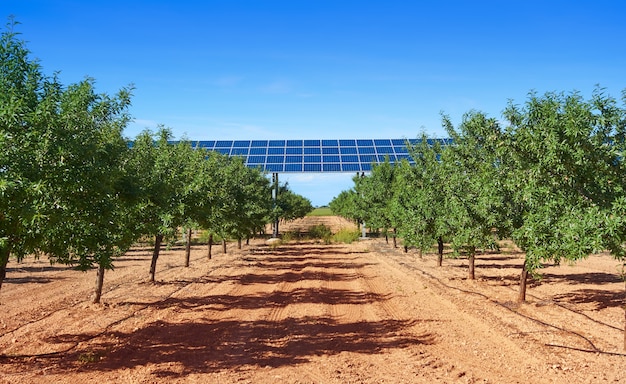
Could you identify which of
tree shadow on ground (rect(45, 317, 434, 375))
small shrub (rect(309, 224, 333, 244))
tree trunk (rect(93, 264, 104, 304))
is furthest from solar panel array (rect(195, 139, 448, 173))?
tree shadow on ground (rect(45, 317, 434, 375))

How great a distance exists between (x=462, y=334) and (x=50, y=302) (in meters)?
14.5

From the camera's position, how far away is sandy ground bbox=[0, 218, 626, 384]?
33.1 feet

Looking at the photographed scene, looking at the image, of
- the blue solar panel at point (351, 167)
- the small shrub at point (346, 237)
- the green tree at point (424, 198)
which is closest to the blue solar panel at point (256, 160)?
the blue solar panel at point (351, 167)

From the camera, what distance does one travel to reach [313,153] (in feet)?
192

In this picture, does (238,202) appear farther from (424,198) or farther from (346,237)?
(346,237)

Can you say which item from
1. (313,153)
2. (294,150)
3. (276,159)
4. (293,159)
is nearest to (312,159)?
(313,153)

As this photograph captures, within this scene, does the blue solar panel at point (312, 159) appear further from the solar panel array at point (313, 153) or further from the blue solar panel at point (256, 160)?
the blue solar panel at point (256, 160)

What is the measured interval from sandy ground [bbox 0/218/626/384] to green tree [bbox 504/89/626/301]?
8.95ft

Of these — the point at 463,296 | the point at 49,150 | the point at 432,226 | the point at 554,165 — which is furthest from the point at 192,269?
the point at 554,165

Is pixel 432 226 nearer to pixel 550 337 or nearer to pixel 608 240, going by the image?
pixel 550 337

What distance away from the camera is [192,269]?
29.5 meters

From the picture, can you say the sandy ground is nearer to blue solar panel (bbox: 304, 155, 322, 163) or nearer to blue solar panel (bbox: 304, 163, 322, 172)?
blue solar panel (bbox: 304, 163, 322, 172)

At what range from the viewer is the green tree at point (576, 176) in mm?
10656

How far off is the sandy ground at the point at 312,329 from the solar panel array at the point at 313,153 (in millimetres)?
30491
